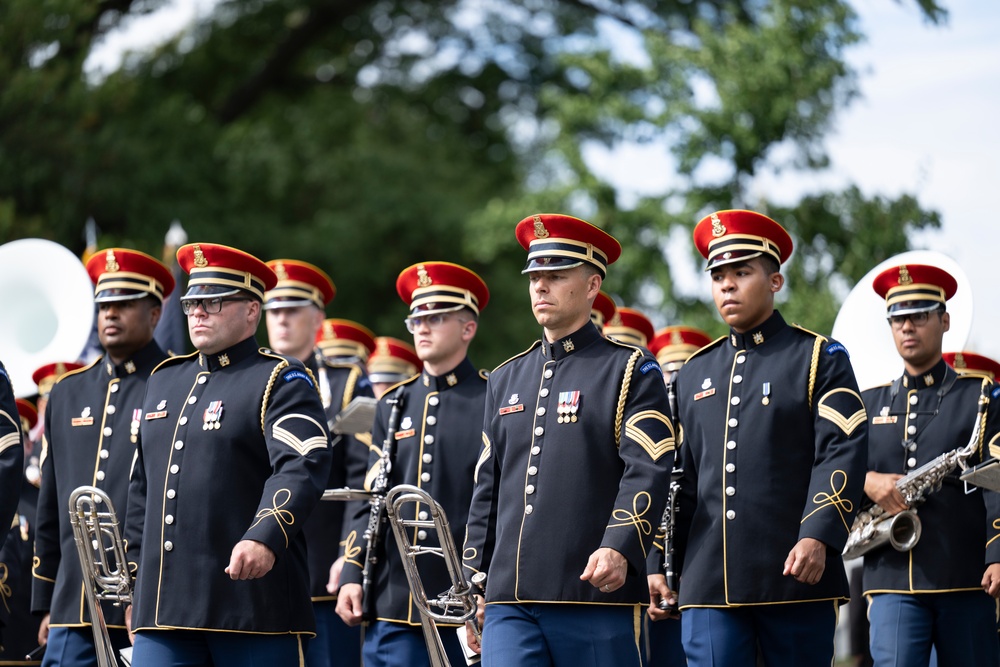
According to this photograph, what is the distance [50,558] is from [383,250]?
17084 millimetres

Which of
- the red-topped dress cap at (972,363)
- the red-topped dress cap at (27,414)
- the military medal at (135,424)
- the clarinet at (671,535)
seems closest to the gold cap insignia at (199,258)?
the military medal at (135,424)

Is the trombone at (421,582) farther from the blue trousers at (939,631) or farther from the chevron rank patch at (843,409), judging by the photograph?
the blue trousers at (939,631)

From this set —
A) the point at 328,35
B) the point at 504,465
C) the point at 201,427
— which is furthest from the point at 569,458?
the point at 328,35

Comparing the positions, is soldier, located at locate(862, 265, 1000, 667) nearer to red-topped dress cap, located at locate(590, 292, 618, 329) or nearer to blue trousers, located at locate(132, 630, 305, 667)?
red-topped dress cap, located at locate(590, 292, 618, 329)

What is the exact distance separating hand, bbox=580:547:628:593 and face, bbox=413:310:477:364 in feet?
8.33

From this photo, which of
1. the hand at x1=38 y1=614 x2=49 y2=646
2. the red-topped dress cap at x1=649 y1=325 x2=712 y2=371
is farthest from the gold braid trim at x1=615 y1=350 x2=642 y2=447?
the red-topped dress cap at x1=649 y1=325 x2=712 y2=371

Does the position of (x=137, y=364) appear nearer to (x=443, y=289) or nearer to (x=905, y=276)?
(x=443, y=289)

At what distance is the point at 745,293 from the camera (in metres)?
6.65

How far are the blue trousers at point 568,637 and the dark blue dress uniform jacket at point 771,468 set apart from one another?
569mm

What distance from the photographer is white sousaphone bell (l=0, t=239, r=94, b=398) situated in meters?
9.98

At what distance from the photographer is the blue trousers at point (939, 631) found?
25.1 feet

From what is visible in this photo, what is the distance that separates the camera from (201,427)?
6.62 m

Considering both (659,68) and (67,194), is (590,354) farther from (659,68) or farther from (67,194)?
(67,194)

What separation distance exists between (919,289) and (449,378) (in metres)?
2.56
